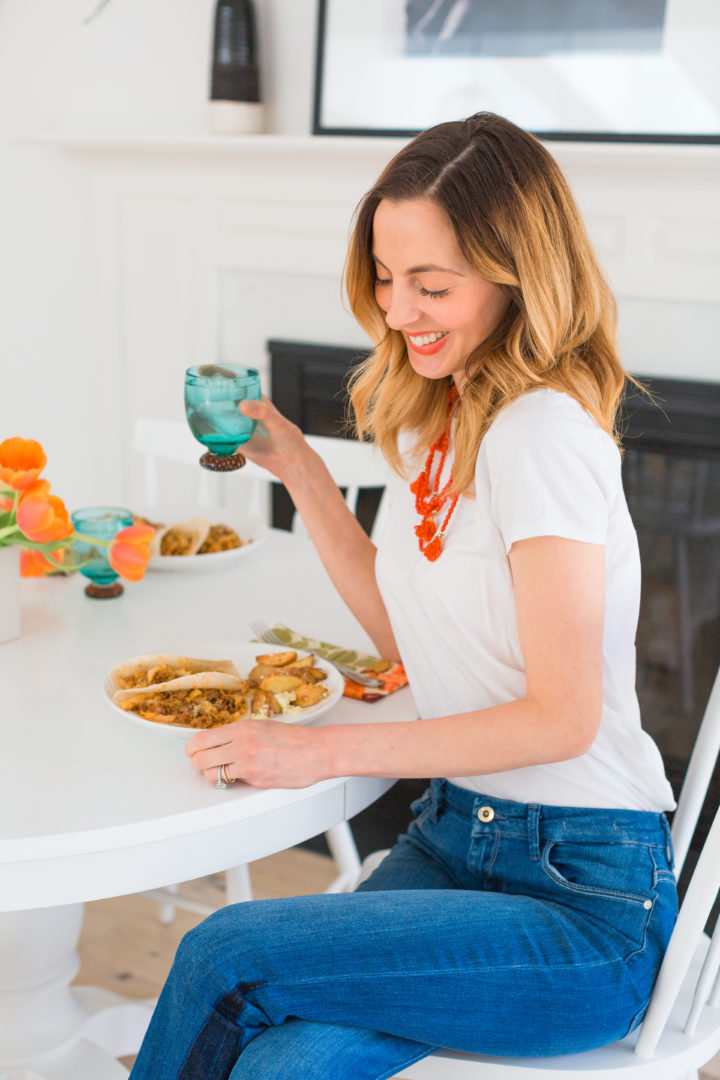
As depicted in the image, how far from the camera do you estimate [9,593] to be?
52.1 inches

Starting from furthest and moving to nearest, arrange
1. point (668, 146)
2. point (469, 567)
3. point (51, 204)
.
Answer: point (51, 204) < point (668, 146) < point (469, 567)

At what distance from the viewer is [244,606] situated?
150 cm

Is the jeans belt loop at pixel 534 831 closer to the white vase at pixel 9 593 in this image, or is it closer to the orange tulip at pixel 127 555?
the orange tulip at pixel 127 555

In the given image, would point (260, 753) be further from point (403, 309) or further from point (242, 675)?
point (403, 309)

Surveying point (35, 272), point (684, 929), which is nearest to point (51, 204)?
point (35, 272)

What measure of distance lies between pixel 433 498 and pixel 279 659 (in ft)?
0.87

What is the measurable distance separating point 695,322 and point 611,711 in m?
Answer: 1.27

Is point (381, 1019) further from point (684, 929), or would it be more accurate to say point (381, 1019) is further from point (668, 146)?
point (668, 146)

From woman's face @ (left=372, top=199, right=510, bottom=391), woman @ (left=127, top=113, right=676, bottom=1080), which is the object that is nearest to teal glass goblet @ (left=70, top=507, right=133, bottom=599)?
woman @ (left=127, top=113, right=676, bottom=1080)

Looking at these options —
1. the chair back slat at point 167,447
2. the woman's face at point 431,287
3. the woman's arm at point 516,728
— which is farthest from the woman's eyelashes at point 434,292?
the chair back slat at point 167,447

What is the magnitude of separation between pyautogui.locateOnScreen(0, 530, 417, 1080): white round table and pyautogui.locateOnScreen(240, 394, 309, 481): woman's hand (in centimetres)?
21

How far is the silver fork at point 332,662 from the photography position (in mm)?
1275

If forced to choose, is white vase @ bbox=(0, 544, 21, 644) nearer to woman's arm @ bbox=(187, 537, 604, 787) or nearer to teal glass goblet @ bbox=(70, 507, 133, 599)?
teal glass goblet @ bbox=(70, 507, 133, 599)

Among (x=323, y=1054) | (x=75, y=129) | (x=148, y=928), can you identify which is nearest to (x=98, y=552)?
(x=323, y=1054)
